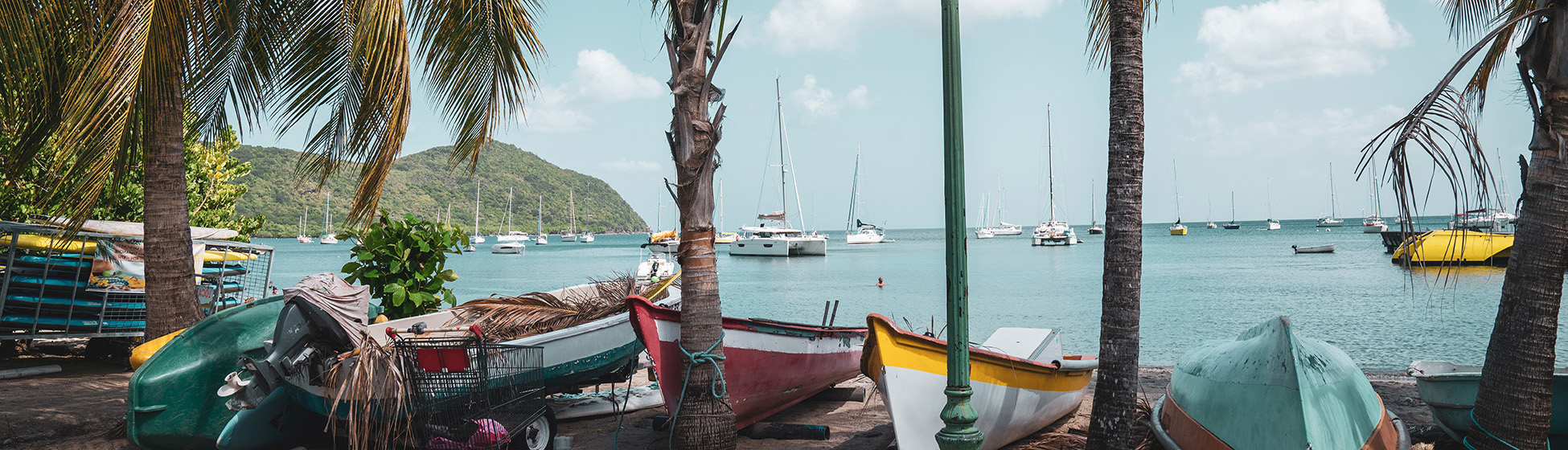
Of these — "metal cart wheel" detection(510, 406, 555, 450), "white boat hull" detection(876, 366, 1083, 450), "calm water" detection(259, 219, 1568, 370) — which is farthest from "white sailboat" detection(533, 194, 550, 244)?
"white boat hull" detection(876, 366, 1083, 450)

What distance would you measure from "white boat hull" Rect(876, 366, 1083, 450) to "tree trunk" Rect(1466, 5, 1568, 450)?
320 cm

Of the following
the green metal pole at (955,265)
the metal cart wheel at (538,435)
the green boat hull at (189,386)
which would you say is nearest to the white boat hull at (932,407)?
the green metal pole at (955,265)

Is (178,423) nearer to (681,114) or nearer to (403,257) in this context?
(403,257)

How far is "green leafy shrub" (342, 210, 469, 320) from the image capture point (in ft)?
30.6

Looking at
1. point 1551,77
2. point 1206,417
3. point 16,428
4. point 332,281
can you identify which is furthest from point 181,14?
point 1551,77

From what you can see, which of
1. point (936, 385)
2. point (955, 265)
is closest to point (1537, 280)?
point (955, 265)

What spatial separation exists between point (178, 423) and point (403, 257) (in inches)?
118

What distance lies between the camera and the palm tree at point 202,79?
234 inches

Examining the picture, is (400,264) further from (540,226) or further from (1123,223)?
(540,226)

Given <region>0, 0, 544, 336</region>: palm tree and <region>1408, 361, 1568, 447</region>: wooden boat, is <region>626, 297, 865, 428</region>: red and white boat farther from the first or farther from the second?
<region>1408, 361, 1568, 447</region>: wooden boat

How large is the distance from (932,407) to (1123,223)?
6.90 feet

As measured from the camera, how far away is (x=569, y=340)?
7.39 m

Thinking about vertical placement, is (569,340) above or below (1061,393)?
above

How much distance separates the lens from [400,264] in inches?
371
